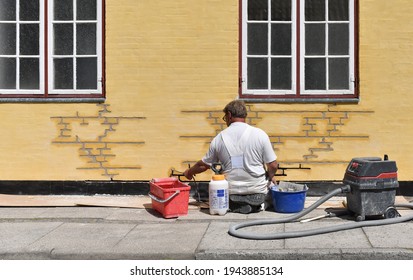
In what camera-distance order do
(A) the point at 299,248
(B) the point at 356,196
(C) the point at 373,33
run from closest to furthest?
(A) the point at 299,248, (B) the point at 356,196, (C) the point at 373,33

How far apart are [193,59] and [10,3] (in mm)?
2990

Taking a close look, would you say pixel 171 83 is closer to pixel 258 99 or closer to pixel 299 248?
pixel 258 99

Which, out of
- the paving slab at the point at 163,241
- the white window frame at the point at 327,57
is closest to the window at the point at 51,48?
the paving slab at the point at 163,241

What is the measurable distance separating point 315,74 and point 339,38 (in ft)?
2.14

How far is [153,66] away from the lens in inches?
348

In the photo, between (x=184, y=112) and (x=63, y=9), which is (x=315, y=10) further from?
(x=63, y=9)

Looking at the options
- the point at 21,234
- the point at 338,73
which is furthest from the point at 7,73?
the point at 338,73

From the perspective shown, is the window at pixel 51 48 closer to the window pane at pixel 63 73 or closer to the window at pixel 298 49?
the window pane at pixel 63 73

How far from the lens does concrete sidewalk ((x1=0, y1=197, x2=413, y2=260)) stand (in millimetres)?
5652

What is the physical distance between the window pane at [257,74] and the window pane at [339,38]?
1.05 m

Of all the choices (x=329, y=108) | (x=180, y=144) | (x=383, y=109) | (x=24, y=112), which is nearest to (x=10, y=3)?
(x=24, y=112)

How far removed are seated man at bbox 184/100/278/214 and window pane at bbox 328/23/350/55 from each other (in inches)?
86.8

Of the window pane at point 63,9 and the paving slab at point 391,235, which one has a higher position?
the window pane at point 63,9

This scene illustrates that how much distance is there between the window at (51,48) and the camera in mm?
8953
